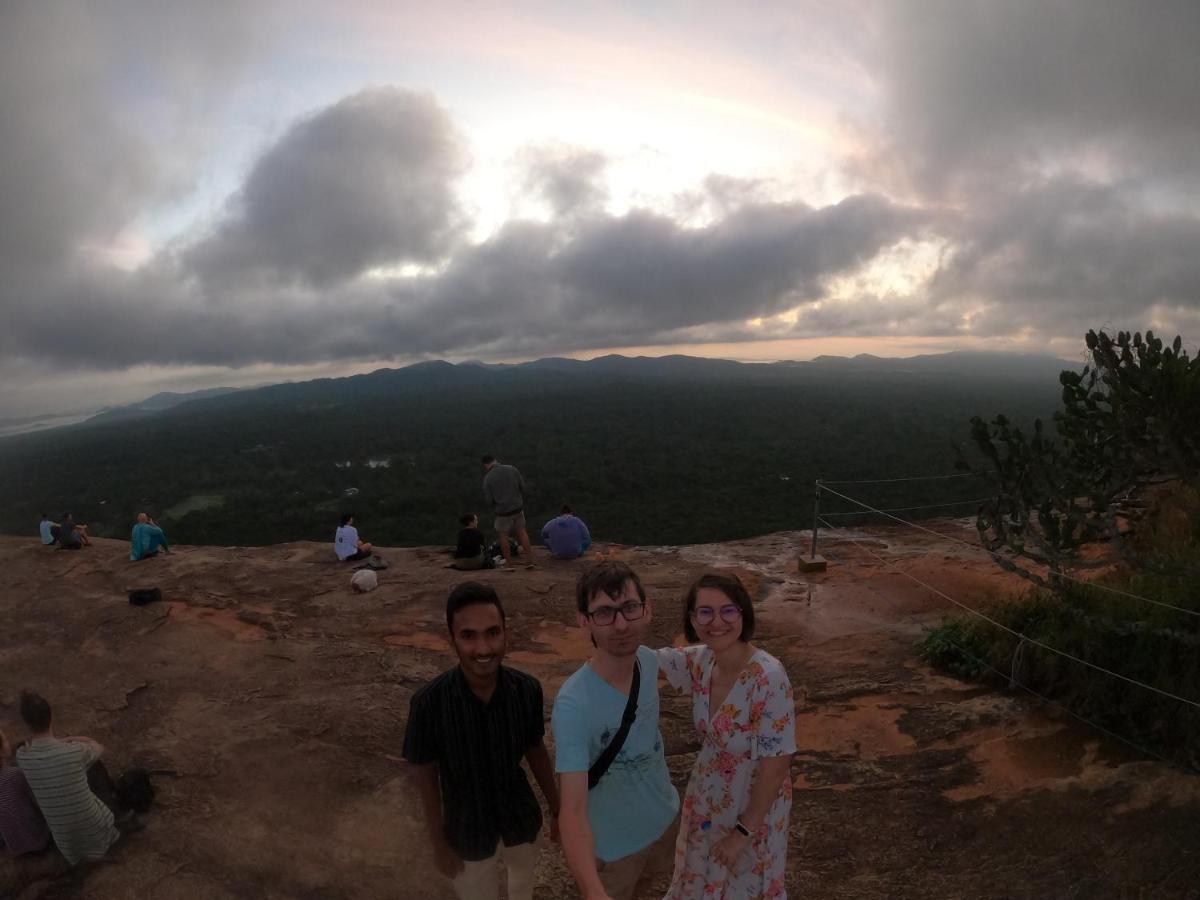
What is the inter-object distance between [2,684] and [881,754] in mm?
7365

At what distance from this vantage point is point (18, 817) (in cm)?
320

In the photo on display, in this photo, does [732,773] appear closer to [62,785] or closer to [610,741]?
[610,741]

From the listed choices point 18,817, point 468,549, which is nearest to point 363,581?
point 468,549

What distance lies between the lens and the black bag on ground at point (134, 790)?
12.1 feet

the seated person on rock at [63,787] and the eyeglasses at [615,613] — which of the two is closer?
the eyeglasses at [615,613]

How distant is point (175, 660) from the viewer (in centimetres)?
589

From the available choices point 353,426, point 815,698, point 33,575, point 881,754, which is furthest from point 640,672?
point 353,426

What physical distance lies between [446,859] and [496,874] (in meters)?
0.20

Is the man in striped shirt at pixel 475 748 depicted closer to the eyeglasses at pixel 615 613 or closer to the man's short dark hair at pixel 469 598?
the man's short dark hair at pixel 469 598

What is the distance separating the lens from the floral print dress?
2.05 metres

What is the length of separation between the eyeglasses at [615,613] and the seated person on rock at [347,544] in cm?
804

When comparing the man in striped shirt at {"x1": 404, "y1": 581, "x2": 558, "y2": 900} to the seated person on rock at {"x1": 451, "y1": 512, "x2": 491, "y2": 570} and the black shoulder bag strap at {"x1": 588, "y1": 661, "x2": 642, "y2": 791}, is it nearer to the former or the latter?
the black shoulder bag strap at {"x1": 588, "y1": 661, "x2": 642, "y2": 791}

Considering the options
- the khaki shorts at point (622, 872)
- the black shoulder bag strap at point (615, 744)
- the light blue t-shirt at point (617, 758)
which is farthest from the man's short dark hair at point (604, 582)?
the khaki shorts at point (622, 872)

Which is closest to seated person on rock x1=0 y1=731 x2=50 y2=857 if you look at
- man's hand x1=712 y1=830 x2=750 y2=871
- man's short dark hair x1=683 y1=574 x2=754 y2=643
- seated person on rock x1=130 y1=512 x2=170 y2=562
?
man's hand x1=712 y1=830 x2=750 y2=871
